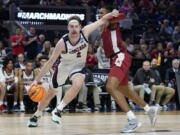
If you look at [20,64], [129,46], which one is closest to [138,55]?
[129,46]

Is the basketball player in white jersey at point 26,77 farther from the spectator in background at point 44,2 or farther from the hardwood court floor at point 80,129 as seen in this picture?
the spectator in background at point 44,2

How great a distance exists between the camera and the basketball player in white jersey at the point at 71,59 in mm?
9469

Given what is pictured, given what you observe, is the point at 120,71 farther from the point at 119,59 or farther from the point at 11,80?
the point at 11,80

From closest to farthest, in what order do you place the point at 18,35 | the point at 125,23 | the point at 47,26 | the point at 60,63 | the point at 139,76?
the point at 60,63 < the point at 139,76 < the point at 18,35 < the point at 47,26 < the point at 125,23

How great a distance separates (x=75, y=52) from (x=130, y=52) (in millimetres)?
9745

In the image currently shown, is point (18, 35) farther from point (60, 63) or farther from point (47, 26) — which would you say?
point (60, 63)

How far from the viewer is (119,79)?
9.38m

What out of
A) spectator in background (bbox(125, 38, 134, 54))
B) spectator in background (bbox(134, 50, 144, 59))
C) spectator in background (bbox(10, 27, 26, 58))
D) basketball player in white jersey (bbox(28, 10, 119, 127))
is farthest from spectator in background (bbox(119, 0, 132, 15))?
basketball player in white jersey (bbox(28, 10, 119, 127))

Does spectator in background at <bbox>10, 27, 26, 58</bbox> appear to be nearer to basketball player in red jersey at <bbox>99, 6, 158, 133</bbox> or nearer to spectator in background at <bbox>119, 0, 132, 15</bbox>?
spectator in background at <bbox>119, 0, 132, 15</bbox>

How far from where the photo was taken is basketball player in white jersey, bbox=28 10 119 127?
9.47 m

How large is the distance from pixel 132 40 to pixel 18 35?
15.7 feet

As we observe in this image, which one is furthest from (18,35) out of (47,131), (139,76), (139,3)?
(47,131)

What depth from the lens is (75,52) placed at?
958 cm

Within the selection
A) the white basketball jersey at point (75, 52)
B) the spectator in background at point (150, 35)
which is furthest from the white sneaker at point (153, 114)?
the spectator in background at point (150, 35)
